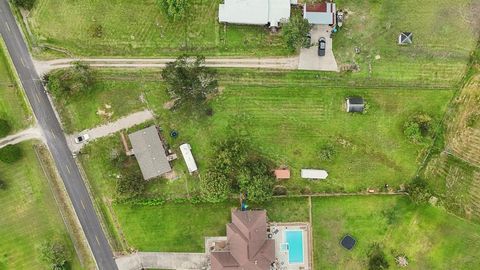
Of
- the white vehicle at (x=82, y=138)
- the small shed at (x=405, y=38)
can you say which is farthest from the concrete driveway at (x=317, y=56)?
the white vehicle at (x=82, y=138)

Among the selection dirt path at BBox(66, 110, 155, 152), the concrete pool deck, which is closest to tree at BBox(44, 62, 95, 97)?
dirt path at BBox(66, 110, 155, 152)

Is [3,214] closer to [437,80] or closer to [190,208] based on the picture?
[190,208]

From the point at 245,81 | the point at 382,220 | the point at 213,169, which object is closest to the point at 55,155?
the point at 213,169

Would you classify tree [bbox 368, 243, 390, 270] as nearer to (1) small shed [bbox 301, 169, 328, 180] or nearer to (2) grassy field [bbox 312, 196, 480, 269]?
(2) grassy field [bbox 312, 196, 480, 269]

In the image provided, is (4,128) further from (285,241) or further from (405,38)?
(405,38)

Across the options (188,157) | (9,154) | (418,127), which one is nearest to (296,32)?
(418,127)

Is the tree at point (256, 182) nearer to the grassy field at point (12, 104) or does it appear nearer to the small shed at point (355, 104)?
the small shed at point (355, 104)
